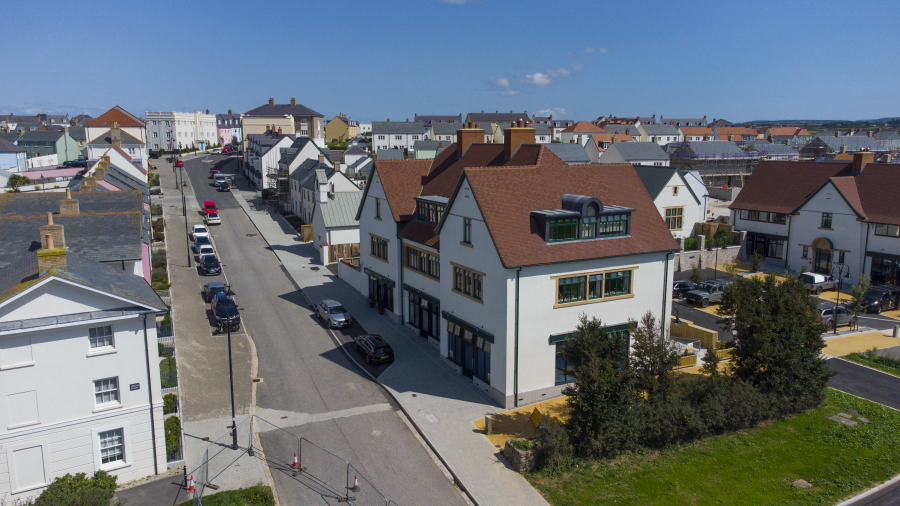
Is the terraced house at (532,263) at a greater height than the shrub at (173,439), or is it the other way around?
the terraced house at (532,263)

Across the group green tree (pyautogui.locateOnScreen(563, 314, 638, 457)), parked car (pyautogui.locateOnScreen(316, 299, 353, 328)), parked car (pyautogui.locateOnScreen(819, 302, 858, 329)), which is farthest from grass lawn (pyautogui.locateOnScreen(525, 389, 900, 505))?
parked car (pyautogui.locateOnScreen(316, 299, 353, 328))

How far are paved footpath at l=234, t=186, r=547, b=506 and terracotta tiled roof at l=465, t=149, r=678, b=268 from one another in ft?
23.6

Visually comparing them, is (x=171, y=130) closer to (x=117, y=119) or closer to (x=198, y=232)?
(x=117, y=119)

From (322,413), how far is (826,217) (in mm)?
43883

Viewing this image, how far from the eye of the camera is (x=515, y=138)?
34.4 meters

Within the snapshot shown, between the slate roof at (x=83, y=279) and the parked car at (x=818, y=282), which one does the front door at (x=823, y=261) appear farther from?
the slate roof at (x=83, y=279)

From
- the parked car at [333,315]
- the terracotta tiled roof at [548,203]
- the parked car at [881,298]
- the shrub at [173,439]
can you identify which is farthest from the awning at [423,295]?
the parked car at [881,298]

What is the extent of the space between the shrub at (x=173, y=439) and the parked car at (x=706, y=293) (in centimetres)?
3438

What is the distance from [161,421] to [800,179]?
54.5 m

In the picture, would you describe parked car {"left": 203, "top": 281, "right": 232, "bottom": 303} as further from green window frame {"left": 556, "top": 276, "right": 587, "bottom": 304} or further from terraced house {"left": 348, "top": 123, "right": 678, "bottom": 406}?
green window frame {"left": 556, "top": 276, "right": 587, "bottom": 304}

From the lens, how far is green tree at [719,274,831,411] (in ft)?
86.3

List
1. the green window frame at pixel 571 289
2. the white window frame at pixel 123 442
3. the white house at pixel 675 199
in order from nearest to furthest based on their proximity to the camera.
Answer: the white window frame at pixel 123 442 < the green window frame at pixel 571 289 < the white house at pixel 675 199

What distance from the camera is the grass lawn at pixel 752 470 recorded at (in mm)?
20953

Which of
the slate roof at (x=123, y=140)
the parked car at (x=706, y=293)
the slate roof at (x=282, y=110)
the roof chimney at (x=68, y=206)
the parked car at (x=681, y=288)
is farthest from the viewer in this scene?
the slate roof at (x=282, y=110)
